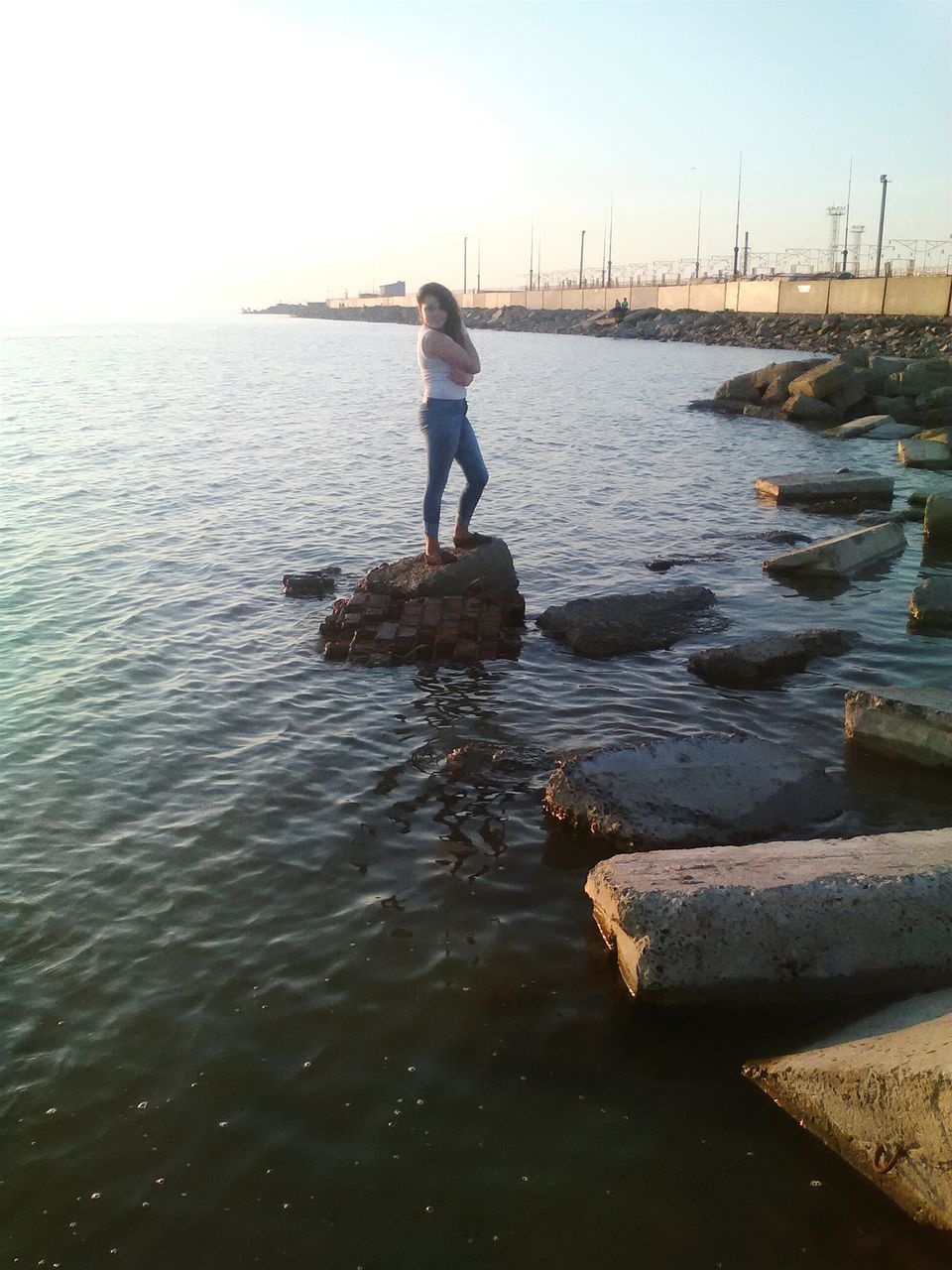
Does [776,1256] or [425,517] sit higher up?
[425,517]

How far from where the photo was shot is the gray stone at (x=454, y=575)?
8164mm

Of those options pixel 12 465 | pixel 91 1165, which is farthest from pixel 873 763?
pixel 12 465

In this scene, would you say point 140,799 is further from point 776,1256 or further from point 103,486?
point 103,486

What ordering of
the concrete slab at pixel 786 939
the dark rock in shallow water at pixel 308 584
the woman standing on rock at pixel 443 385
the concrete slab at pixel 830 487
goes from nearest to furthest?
the concrete slab at pixel 786 939 → the woman standing on rock at pixel 443 385 → the dark rock in shallow water at pixel 308 584 → the concrete slab at pixel 830 487

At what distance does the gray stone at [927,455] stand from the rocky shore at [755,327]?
15.9 m

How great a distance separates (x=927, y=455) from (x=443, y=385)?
1214 centimetres

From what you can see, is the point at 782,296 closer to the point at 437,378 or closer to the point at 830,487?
the point at 830,487

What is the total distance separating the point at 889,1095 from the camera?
9.16ft

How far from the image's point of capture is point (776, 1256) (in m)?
2.71

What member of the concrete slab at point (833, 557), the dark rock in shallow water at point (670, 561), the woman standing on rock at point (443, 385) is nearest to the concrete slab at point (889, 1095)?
the woman standing on rock at point (443, 385)

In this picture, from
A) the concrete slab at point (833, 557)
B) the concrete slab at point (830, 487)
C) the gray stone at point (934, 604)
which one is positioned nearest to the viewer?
the gray stone at point (934, 604)

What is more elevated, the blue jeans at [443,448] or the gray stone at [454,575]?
the blue jeans at [443,448]

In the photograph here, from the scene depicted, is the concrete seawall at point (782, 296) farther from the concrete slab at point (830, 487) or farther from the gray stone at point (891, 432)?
the concrete slab at point (830, 487)

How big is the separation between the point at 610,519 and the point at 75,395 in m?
24.4
